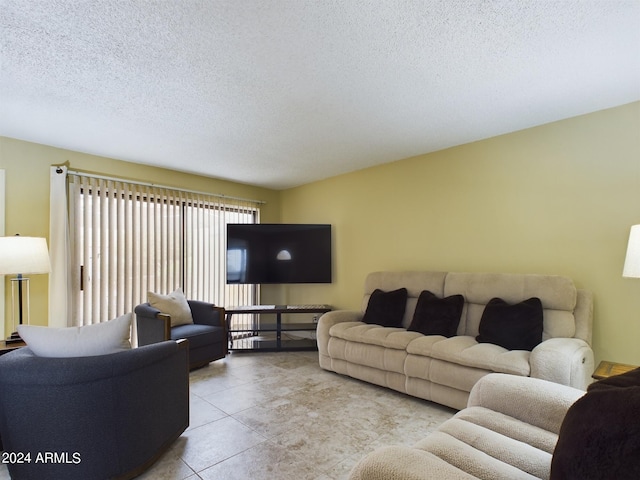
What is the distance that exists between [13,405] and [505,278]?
3.67 meters

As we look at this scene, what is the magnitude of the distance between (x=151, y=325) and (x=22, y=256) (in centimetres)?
133

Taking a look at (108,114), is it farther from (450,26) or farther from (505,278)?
(505,278)

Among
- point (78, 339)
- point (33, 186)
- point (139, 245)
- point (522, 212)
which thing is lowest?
point (78, 339)

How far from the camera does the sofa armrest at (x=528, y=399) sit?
60.0 inches

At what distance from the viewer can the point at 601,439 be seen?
0.73m

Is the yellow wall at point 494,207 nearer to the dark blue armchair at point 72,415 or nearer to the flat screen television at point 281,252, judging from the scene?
the flat screen television at point 281,252

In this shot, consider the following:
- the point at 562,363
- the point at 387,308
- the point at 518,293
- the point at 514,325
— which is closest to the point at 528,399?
the point at 562,363

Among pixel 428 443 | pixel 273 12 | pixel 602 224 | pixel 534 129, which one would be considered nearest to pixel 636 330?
pixel 602 224

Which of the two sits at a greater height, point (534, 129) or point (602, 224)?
point (534, 129)

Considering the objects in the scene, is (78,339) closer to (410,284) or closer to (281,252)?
(410,284)

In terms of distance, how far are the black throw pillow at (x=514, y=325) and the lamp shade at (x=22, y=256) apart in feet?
12.6

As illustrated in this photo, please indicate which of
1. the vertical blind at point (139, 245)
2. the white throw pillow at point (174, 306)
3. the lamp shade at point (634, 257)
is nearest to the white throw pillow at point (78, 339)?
the white throw pillow at point (174, 306)

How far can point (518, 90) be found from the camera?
8.18ft

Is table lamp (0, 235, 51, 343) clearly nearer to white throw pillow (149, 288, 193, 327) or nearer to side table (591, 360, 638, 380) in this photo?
white throw pillow (149, 288, 193, 327)
